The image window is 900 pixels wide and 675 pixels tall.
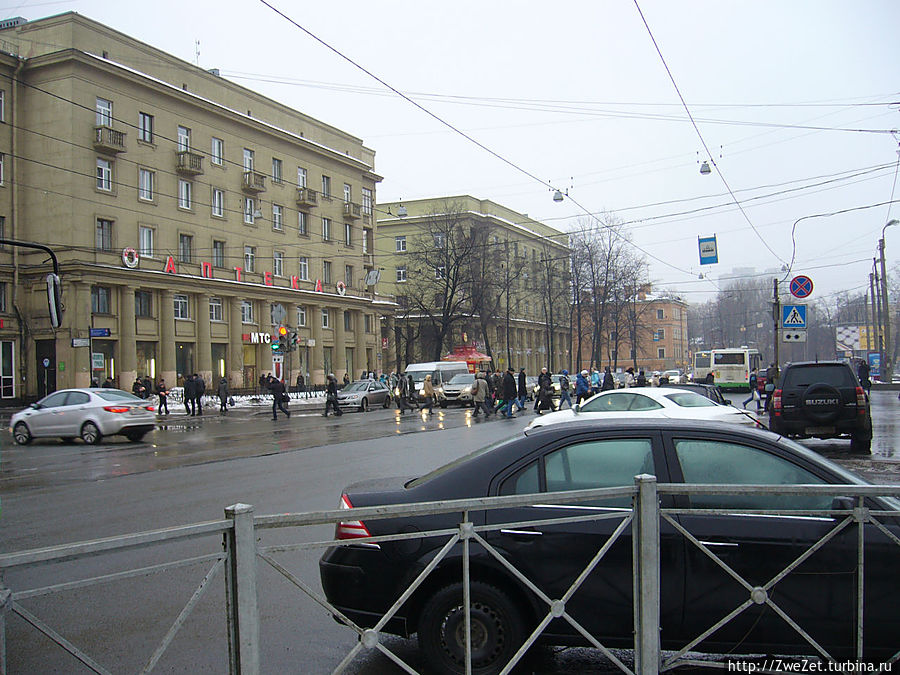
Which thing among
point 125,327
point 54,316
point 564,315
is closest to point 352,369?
point 125,327

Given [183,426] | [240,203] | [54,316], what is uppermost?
[240,203]

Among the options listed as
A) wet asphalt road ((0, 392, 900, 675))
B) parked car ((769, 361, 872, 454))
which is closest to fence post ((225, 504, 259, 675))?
wet asphalt road ((0, 392, 900, 675))

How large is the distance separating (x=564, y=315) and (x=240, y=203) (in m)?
41.8

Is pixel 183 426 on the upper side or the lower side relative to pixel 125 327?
lower

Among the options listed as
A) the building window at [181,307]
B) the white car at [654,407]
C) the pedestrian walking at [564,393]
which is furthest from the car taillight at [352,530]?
the building window at [181,307]

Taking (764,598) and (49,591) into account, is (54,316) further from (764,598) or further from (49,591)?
(764,598)

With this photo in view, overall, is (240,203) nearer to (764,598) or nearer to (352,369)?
(352,369)

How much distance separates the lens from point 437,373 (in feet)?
136

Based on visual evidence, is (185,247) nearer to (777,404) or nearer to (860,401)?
(777,404)

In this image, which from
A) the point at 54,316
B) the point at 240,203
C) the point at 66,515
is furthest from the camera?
the point at 240,203

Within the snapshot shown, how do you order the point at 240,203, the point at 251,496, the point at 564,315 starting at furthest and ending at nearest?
the point at 564,315 < the point at 240,203 < the point at 251,496

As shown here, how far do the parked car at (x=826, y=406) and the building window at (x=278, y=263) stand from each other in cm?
4334

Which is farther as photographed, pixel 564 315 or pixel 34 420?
pixel 564 315

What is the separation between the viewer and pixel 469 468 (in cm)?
468
